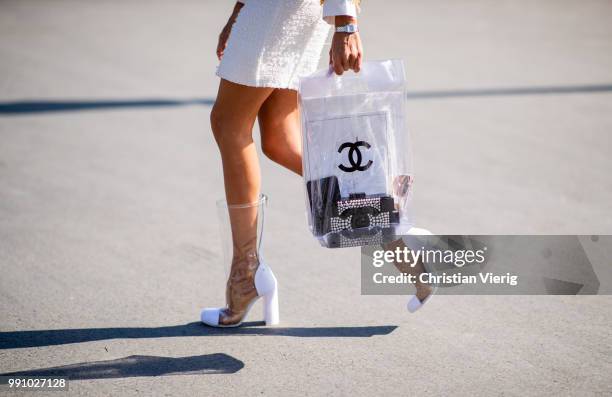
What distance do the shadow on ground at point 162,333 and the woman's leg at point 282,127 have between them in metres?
0.67

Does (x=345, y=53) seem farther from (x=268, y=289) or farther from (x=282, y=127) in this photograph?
(x=268, y=289)

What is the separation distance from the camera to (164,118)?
6.32 m

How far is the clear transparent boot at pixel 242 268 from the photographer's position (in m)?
2.96

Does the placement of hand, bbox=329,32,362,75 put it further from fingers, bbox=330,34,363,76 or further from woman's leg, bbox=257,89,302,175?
woman's leg, bbox=257,89,302,175

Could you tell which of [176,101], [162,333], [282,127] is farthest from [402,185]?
[176,101]

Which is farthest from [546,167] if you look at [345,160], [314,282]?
[345,160]

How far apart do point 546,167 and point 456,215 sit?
3.43 ft

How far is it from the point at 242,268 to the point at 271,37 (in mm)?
924

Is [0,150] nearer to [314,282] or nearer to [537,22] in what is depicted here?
[314,282]

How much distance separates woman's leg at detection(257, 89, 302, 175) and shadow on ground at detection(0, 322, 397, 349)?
0.67 m

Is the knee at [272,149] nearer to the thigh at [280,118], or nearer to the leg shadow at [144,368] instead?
the thigh at [280,118]

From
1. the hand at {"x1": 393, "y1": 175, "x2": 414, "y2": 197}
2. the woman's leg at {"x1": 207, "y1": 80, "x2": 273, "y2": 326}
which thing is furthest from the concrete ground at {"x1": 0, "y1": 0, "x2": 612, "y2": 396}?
the hand at {"x1": 393, "y1": 175, "x2": 414, "y2": 197}

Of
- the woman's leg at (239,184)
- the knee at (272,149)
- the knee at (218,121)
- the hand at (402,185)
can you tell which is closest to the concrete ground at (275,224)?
the woman's leg at (239,184)

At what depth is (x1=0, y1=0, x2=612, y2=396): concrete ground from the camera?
2727 mm
